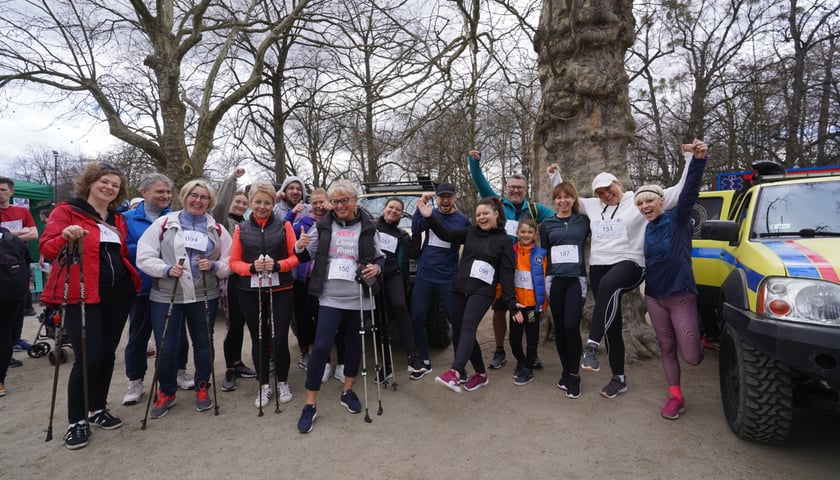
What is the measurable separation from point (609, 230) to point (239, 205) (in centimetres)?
380

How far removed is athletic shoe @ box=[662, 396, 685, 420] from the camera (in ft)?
11.0

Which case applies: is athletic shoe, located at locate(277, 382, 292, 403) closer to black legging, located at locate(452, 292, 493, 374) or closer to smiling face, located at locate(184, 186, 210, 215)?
black legging, located at locate(452, 292, 493, 374)

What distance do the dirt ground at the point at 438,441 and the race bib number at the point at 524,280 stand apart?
3.16ft

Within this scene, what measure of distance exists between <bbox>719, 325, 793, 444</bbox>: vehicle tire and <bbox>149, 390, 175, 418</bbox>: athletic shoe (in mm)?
4367

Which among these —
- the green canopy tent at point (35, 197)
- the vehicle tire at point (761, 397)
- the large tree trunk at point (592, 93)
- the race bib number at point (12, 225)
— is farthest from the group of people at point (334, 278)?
the green canopy tent at point (35, 197)

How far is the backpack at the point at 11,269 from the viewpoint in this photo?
3.98 m

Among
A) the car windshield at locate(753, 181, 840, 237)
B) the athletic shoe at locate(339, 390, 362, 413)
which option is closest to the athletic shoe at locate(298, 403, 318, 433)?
the athletic shoe at locate(339, 390, 362, 413)

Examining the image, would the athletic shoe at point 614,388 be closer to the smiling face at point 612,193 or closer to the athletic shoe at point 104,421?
the smiling face at point 612,193

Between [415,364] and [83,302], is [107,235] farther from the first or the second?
[415,364]

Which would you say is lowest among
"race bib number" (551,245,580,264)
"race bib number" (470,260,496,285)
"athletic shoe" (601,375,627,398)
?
"athletic shoe" (601,375,627,398)

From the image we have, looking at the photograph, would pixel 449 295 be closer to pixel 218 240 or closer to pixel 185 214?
pixel 218 240

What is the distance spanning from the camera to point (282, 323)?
12.1 ft

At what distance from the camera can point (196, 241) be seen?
366 centimetres

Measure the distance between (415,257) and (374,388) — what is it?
1353 mm
